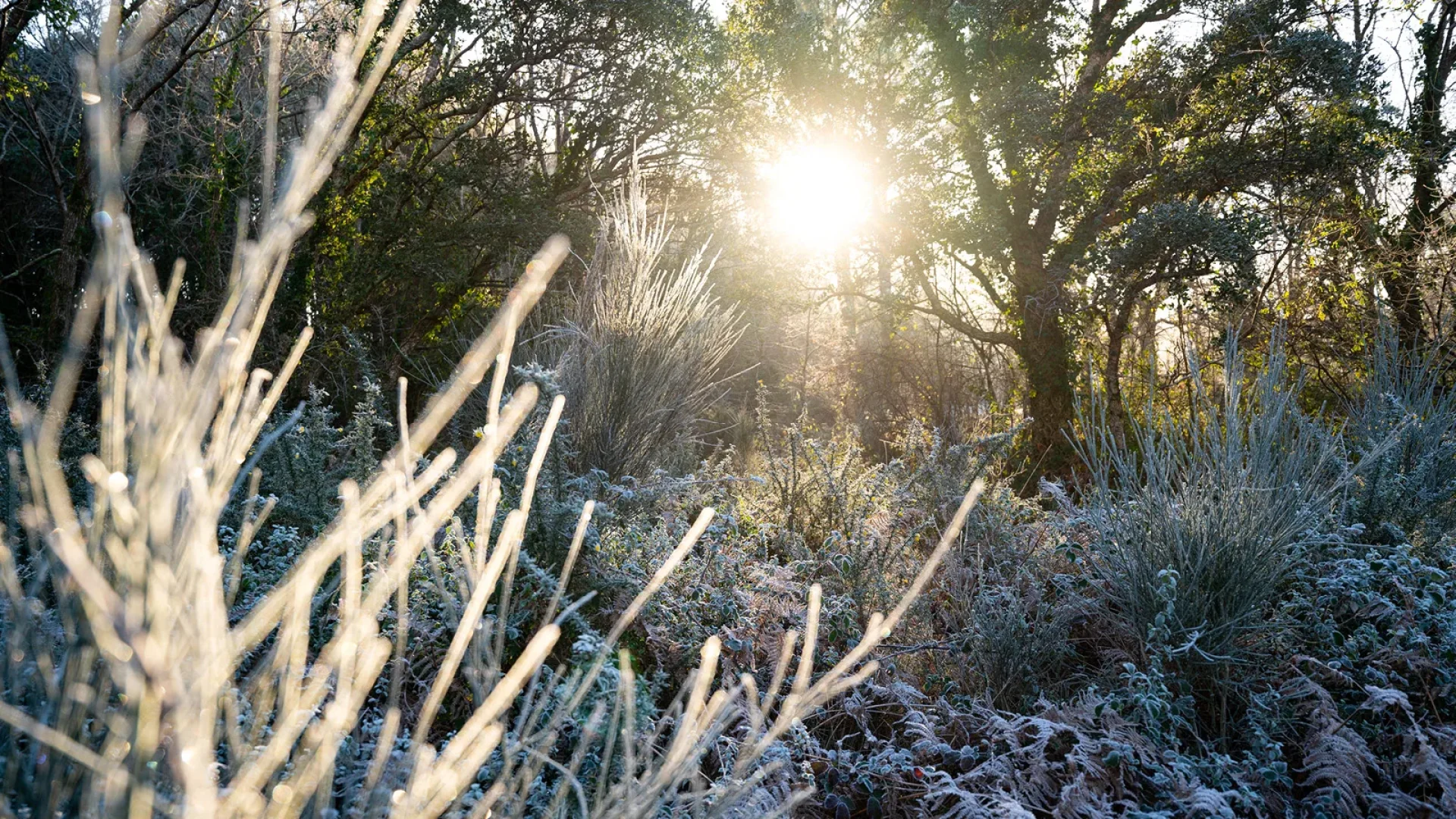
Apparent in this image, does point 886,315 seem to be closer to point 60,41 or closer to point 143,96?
point 143,96

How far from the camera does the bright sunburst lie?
10320 mm

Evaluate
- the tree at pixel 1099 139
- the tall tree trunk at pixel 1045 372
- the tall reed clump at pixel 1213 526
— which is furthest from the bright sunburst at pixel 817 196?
the tall reed clump at pixel 1213 526

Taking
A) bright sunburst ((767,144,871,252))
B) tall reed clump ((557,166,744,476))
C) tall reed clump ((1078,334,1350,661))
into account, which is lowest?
tall reed clump ((1078,334,1350,661))

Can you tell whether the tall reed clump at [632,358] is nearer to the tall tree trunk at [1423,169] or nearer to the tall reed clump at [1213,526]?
the tall reed clump at [1213,526]

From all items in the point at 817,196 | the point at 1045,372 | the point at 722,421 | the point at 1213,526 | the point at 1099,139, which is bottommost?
the point at 1213,526

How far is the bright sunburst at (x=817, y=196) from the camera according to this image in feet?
33.9

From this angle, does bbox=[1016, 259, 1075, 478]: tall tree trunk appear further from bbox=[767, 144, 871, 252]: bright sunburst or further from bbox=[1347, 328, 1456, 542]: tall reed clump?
bbox=[1347, 328, 1456, 542]: tall reed clump

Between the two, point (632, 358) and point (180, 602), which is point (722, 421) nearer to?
point (632, 358)

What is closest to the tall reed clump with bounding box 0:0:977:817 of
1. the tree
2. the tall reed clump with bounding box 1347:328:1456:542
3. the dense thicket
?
the dense thicket

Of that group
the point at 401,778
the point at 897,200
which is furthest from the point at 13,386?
the point at 897,200

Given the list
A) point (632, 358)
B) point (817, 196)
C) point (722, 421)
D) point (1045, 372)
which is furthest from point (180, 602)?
point (722, 421)

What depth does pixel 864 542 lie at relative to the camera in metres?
3.27

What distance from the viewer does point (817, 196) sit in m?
10.7

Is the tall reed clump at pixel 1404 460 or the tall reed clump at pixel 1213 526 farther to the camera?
the tall reed clump at pixel 1404 460
